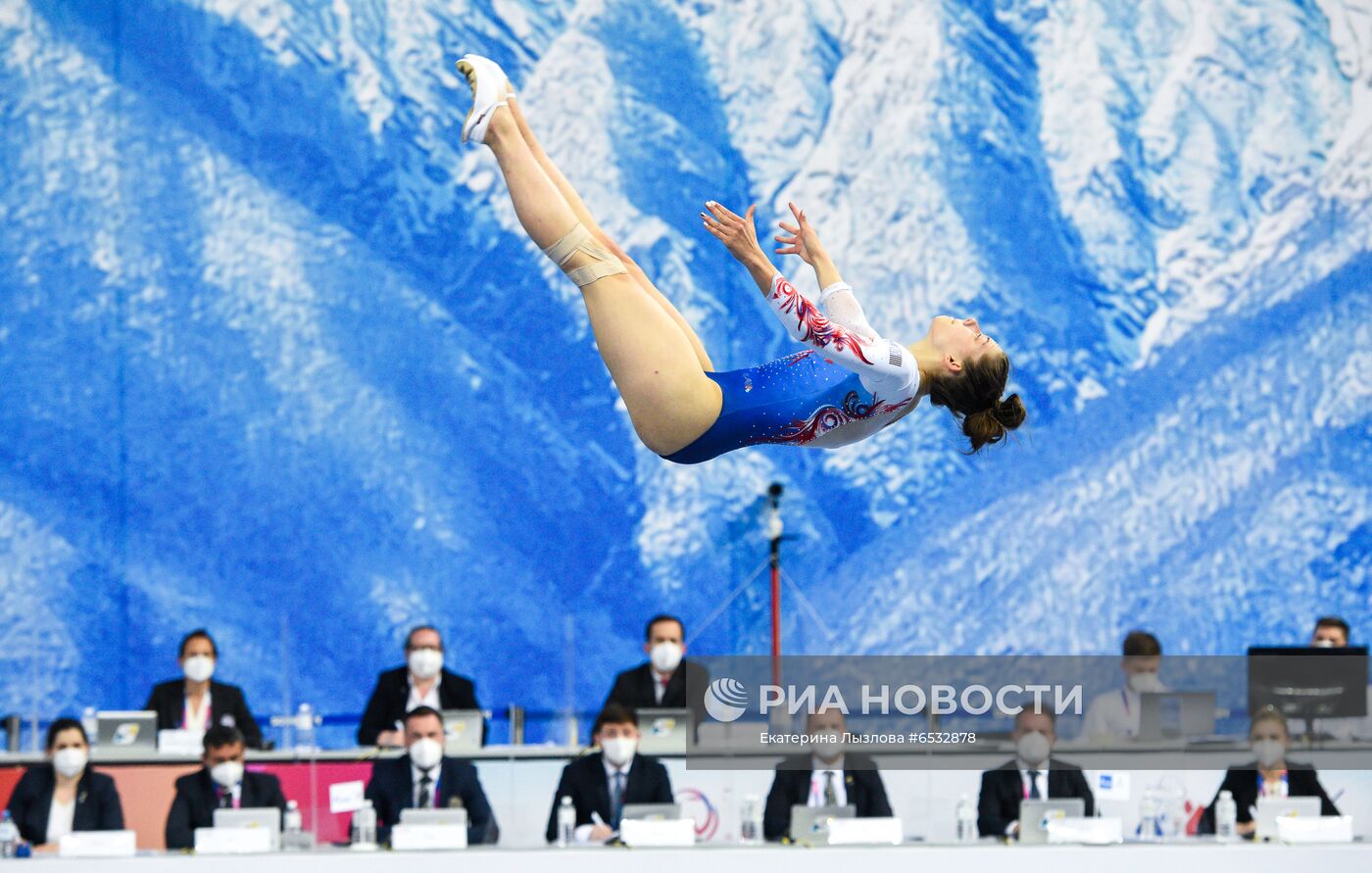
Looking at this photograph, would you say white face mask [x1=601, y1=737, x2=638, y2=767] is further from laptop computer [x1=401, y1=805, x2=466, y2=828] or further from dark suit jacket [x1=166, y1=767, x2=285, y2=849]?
dark suit jacket [x1=166, y1=767, x2=285, y2=849]

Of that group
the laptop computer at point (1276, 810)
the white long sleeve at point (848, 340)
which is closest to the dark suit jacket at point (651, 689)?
the laptop computer at point (1276, 810)

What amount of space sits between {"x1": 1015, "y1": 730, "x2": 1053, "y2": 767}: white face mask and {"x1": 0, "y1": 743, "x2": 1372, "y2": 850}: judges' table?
129 millimetres

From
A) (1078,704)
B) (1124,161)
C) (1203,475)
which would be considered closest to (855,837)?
(1078,704)

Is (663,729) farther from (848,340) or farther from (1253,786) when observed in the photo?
(848,340)

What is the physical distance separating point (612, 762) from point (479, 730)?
0.71 meters

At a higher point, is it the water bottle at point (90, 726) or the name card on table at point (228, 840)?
the water bottle at point (90, 726)

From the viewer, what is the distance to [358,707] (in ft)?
29.6

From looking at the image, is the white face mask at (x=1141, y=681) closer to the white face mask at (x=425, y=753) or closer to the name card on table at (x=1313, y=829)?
the name card on table at (x=1313, y=829)

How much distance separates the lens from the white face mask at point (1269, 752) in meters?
6.46

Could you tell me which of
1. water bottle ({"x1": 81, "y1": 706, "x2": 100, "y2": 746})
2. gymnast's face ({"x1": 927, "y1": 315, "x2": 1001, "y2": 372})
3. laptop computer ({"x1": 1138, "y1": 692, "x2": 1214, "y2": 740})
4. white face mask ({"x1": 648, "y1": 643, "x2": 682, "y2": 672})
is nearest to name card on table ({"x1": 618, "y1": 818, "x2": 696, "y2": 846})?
white face mask ({"x1": 648, "y1": 643, "x2": 682, "y2": 672})

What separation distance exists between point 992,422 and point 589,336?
16.7 ft

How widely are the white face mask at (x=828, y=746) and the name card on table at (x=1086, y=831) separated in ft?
3.20

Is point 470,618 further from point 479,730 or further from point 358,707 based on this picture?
point 479,730

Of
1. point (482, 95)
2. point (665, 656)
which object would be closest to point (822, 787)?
point (665, 656)
